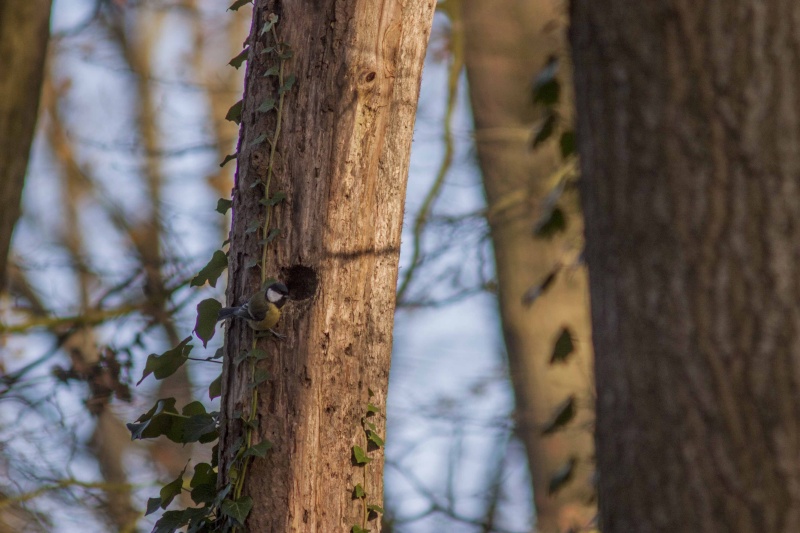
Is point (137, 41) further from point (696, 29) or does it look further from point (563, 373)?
point (696, 29)

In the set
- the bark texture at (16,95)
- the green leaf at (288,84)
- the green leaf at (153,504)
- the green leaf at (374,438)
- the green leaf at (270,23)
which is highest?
the bark texture at (16,95)

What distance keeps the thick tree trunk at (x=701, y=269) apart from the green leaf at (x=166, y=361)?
1028 millimetres

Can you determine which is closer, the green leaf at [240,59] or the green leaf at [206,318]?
the green leaf at [206,318]

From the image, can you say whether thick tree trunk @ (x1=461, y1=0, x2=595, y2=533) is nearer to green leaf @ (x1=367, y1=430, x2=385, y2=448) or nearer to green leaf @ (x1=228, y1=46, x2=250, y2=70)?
green leaf @ (x1=228, y1=46, x2=250, y2=70)

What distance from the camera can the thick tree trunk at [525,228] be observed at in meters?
4.18

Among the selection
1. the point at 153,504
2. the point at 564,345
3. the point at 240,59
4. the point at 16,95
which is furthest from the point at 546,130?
the point at 16,95

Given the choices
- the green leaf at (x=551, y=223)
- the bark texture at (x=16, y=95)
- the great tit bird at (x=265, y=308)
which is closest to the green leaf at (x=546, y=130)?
the green leaf at (x=551, y=223)

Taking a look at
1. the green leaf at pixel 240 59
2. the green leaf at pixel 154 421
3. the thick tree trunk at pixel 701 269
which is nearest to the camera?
the thick tree trunk at pixel 701 269

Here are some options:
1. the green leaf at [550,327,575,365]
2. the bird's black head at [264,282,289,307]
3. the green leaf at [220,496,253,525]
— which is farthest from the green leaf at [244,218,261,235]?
the green leaf at [550,327,575,365]

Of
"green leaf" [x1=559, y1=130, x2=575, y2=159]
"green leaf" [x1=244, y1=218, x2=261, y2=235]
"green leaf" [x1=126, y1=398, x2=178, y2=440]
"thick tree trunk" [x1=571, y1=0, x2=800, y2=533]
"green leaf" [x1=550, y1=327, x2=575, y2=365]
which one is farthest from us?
"green leaf" [x1=559, y1=130, x2=575, y2=159]

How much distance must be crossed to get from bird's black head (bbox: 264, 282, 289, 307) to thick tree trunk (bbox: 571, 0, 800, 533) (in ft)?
2.25

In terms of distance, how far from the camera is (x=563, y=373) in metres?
4.25

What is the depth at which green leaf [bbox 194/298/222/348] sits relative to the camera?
1796 mm

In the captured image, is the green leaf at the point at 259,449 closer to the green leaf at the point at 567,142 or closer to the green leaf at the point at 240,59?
the green leaf at the point at 240,59
